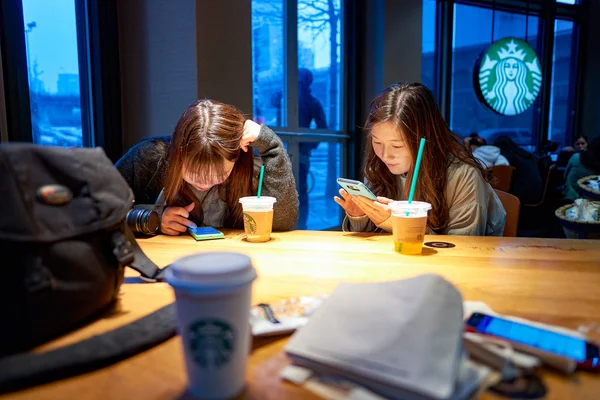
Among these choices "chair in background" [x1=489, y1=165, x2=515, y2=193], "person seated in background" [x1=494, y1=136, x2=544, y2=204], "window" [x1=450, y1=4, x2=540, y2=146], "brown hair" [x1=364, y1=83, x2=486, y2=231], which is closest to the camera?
"brown hair" [x1=364, y1=83, x2=486, y2=231]

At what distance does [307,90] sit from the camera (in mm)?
3928

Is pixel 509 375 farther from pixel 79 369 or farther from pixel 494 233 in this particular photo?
pixel 494 233

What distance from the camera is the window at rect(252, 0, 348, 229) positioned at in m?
3.61

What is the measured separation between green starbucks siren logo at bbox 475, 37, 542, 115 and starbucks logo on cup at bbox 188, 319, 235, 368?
5167mm

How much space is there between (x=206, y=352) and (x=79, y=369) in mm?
214

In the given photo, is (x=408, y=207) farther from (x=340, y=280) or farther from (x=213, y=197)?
(x=213, y=197)

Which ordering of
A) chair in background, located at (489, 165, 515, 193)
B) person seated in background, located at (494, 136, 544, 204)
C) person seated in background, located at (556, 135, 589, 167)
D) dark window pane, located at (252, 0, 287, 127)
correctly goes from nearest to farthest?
dark window pane, located at (252, 0, 287, 127) < chair in background, located at (489, 165, 515, 193) < person seated in background, located at (494, 136, 544, 204) < person seated in background, located at (556, 135, 589, 167)

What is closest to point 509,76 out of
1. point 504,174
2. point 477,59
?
point 477,59

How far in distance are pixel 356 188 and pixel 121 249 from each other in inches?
34.0

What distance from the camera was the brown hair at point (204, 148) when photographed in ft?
4.76

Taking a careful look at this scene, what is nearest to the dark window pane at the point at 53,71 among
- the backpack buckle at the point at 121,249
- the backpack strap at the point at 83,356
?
the backpack buckle at the point at 121,249

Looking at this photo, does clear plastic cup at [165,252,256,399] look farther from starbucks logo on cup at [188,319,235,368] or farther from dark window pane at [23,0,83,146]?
dark window pane at [23,0,83,146]

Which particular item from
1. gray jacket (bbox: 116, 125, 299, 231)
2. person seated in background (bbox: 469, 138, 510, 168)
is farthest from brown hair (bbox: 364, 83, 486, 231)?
person seated in background (bbox: 469, 138, 510, 168)

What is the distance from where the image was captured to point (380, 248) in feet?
4.30
